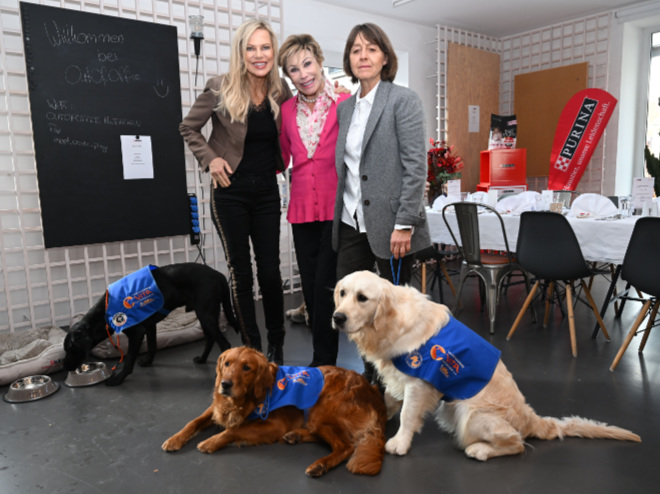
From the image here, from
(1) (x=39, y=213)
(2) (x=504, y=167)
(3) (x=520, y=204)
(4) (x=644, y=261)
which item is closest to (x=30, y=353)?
(1) (x=39, y=213)

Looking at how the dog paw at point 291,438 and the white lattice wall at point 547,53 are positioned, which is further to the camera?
the white lattice wall at point 547,53

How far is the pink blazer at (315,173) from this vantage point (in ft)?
7.70

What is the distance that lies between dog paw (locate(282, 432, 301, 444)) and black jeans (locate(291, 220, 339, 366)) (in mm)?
519

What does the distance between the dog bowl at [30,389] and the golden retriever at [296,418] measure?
1.00 metres

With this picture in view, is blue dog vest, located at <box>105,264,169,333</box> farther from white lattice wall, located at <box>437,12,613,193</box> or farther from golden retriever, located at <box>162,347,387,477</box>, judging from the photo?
white lattice wall, located at <box>437,12,613,193</box>

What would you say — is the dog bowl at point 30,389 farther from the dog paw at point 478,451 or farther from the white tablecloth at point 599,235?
the white tablecloth at point 599,235

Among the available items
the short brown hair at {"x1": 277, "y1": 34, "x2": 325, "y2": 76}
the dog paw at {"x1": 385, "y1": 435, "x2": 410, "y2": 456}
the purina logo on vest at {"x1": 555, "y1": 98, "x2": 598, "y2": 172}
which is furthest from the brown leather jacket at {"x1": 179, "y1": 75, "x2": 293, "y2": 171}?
the purina logo on vest at {"x1": 555, "y1": 98, "x2": 598, "y2": 172}

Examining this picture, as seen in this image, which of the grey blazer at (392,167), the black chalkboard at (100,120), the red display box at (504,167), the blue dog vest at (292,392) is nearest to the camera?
the blue dog vest at (292,392)

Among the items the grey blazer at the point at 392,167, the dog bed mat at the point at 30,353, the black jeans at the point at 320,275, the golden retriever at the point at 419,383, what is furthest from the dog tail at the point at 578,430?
the dog bed mat at the point at 30,353

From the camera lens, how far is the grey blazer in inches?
79.9

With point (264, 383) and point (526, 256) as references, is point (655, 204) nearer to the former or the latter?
point (526, 256)

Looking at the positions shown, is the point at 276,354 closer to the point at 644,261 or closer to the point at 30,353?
the point at 30,353

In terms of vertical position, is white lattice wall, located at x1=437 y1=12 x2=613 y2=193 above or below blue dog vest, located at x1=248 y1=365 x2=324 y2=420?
above

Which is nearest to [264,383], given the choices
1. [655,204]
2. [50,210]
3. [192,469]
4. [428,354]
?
[192,469]
